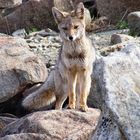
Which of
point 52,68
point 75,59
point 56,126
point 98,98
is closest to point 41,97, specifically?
point 75,59

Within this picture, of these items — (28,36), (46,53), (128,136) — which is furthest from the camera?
(28,36)

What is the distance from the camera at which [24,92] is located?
1112 cm

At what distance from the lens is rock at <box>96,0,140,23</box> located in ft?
56.2

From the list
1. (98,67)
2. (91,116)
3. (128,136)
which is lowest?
Result: (91,116)

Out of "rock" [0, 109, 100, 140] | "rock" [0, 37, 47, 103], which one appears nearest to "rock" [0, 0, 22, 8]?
"rock" [0, 37, 47, 103]

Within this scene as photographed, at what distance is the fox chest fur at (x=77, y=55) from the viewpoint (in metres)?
9.07

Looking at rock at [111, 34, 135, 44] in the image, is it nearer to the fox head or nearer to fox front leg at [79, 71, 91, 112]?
the fox head

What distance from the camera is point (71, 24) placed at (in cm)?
912

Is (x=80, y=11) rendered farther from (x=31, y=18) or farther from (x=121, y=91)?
(x=31, y=18)

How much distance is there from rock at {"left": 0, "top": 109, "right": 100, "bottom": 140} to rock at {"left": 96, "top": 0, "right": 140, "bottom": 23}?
30.6 feet

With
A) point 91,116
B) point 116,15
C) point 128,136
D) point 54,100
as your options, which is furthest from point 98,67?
point 116,15

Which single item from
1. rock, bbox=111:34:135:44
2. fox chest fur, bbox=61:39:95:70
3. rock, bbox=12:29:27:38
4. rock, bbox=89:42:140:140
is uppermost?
rock, bbox=89:42:140:140

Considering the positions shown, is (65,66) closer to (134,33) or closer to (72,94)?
(72,94)

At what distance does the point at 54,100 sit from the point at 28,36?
5915 mm
